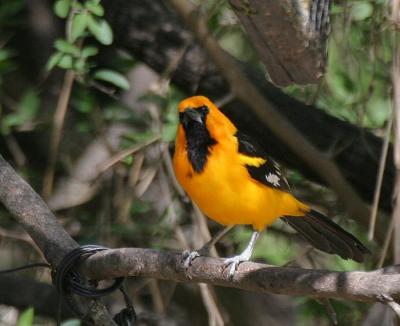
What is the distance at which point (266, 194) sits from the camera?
165 inches

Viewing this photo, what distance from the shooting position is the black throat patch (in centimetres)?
405

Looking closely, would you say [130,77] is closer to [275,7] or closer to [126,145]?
[126,145]

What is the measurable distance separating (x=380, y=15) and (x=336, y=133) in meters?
0.77

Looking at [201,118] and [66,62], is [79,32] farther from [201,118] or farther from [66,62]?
[201,118]

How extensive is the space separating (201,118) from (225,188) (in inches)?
12.9

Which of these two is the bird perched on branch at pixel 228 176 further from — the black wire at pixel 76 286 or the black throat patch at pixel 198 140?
the black wire at pixel 76 286

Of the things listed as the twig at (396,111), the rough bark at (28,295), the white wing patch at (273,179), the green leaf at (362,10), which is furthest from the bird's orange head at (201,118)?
the rough bark at (28,295)

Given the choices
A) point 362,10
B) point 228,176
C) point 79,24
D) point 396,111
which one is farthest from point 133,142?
point 396,111

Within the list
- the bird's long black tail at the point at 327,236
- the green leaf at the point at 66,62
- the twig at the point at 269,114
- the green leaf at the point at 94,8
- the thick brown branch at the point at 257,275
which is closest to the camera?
the thick brown branch at the point at 257,275

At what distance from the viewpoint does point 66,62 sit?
15.7 feet

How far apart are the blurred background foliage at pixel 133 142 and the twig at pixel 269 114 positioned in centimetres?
34

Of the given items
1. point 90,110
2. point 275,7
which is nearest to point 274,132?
point 90,110

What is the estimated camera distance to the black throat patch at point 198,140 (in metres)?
4.05

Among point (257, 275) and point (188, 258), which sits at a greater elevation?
point (257, 275)
